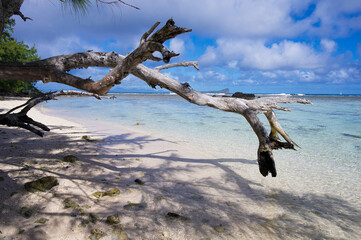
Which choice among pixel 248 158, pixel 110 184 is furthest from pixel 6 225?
pixel 248 158

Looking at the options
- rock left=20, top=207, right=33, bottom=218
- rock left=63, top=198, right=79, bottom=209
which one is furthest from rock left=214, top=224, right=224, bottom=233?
rock left=20, top=207, right=33, bottom=218

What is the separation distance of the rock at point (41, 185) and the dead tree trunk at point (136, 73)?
1.10 m

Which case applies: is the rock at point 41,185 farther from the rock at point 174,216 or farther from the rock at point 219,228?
the rock at point 219,228

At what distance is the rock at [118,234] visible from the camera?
7.18 ft

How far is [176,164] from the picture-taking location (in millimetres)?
4875

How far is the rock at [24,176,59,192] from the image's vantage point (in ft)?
9.18

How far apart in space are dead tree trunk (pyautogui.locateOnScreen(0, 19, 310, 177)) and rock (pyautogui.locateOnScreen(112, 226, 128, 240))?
5.32ft

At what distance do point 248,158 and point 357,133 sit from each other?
279 inches

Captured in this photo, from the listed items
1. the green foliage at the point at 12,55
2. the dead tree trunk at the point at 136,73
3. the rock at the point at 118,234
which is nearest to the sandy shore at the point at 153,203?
the rock at the point at 118,234

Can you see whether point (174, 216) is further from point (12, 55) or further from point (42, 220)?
point (12, 55)

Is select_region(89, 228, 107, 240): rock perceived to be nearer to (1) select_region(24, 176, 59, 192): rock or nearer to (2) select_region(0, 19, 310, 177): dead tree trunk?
(1) select_region(24, 176, 59, 192): rock

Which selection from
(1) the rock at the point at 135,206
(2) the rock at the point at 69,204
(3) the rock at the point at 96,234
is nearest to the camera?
(3) the rock at the point at 96,234

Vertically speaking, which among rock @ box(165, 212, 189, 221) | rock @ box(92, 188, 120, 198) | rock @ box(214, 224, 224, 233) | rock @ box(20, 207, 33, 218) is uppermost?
rock @ box(20, 207, 33, 218)

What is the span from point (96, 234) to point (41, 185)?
48.5 inches
